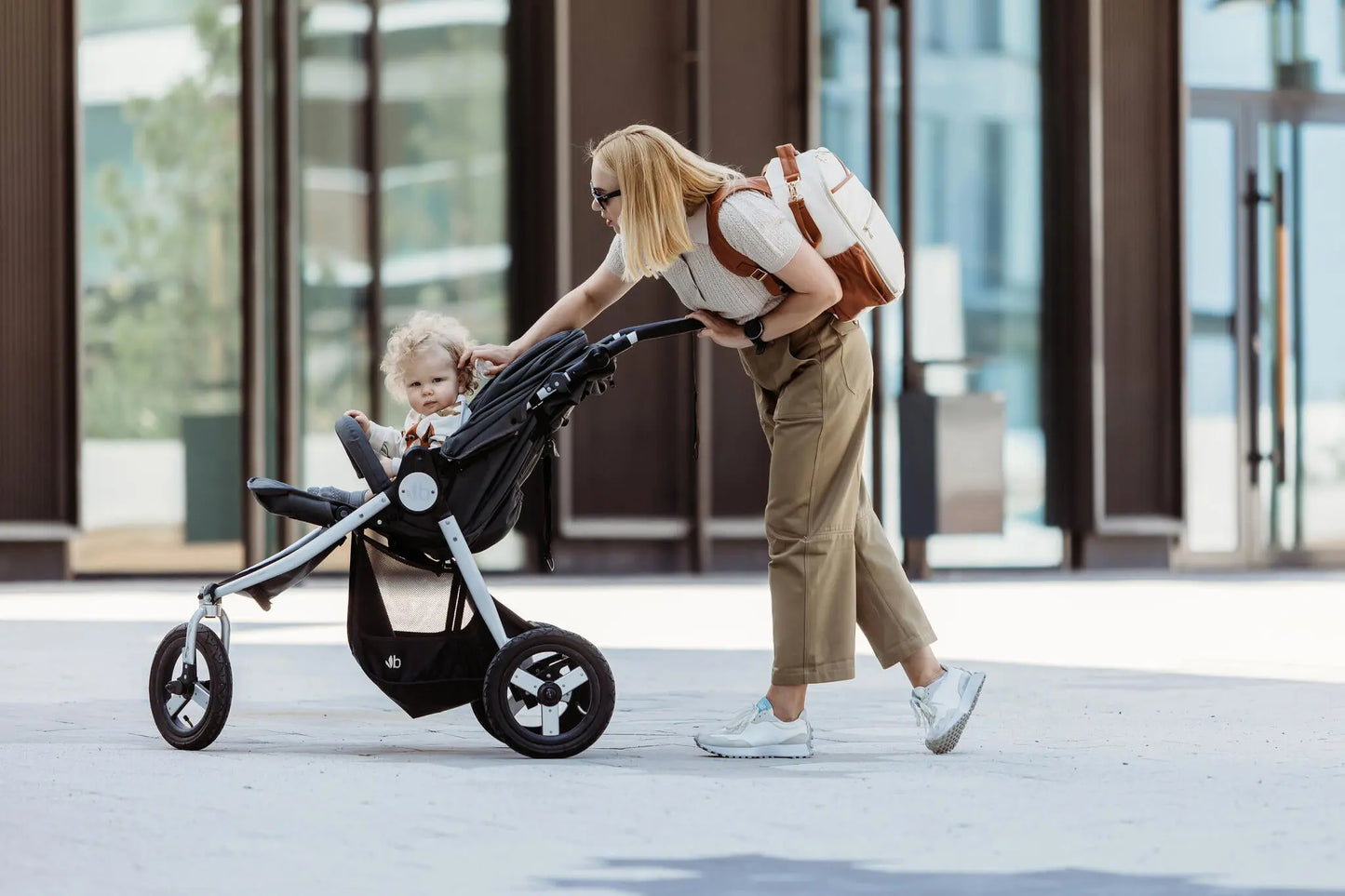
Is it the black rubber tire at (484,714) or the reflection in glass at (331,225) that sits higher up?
the reflection in glass at (331,225)

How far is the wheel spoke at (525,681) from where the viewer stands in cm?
468

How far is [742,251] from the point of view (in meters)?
4.65

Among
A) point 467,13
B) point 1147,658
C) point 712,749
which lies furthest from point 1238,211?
point 712,749

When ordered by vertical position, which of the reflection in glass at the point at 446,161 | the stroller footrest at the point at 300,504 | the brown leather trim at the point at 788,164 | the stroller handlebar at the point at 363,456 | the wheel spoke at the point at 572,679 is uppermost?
the reflection in glass at the point at 446,161

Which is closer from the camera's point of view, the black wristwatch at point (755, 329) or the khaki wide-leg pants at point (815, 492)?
the black wristwatch at point (755, 329)

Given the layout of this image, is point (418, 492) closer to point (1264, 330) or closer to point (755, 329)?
point (755, 329)

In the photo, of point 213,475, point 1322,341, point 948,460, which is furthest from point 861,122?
point 213,475

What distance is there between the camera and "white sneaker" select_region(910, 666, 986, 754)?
192 inches

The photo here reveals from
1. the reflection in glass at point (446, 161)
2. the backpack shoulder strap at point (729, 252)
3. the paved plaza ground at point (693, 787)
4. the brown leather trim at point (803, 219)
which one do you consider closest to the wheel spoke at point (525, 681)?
the paved plaza ground at point (693, 787)

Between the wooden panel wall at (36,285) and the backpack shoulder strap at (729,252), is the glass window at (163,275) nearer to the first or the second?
the wooden panel wall at (36,285)

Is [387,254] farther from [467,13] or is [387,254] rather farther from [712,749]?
[712,749]

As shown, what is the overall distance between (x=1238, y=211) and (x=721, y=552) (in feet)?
14.5

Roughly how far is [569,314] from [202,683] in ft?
4.32

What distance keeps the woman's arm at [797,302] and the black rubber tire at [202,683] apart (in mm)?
1408
